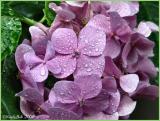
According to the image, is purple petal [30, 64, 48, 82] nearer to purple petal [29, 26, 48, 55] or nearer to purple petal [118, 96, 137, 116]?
purple petal [29, 26, 48, 55]

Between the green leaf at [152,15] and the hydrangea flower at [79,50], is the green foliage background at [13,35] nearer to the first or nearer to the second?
the hydrangea flower at [79,50]

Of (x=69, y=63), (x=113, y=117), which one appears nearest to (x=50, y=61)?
(x=69, y=63)

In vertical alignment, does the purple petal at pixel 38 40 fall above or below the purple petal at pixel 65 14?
below

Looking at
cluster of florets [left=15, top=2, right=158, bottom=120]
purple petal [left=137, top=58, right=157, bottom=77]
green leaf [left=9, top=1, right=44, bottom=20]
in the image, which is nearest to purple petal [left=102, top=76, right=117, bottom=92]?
cluster of florets [left=15, top=2, right=158, bottom=120]

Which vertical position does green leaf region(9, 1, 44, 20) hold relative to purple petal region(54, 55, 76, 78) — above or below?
above

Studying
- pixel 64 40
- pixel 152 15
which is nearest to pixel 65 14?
pixel 64 40

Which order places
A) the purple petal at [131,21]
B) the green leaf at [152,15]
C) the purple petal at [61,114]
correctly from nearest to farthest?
1. the purple petal at [61,114]
2. the purple petal at [131,21]
3. the green leaf at [152,15]

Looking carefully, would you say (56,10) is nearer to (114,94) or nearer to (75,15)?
(75,15)

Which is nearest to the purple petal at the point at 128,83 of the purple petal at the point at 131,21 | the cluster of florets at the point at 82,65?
the cluster of florets at the point at 82,65
